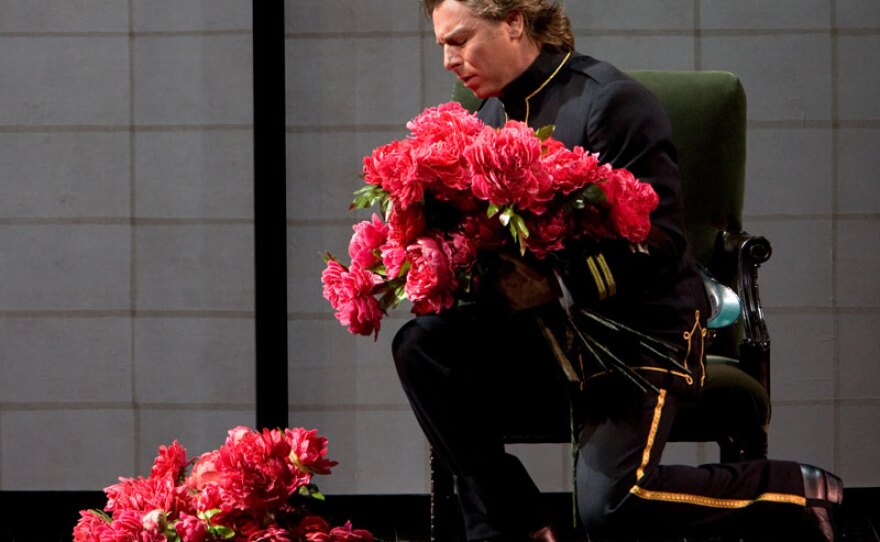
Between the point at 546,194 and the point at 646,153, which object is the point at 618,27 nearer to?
the point at 646,153

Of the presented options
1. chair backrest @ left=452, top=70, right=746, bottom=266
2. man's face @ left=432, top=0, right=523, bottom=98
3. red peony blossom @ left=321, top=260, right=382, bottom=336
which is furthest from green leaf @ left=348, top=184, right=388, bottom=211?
chair backrest @ left=452, top=70, right=746, bottom=266

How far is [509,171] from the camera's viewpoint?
6.39 ft

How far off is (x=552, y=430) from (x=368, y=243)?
54 centimetres

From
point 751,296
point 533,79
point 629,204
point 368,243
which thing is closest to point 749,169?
point 751,296

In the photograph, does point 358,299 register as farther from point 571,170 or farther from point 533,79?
point 533,79

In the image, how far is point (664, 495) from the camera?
2096mm

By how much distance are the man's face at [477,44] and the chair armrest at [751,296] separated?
653 mm

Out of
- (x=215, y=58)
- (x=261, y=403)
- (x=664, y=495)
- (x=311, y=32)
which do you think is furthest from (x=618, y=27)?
(x=664, y=495)

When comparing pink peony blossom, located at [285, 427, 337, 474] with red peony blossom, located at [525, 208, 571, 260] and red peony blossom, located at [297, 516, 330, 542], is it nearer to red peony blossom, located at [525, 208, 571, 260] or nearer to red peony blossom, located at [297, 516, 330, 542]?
red peony blossom, located at [297, 516, 330, 542]

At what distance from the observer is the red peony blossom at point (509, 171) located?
1947 mm

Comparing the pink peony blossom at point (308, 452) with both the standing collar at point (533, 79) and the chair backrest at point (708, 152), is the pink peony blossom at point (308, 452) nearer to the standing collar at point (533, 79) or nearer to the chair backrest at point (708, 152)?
the standing collar at point (533, 79)

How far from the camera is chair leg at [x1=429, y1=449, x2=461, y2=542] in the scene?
2.43 m

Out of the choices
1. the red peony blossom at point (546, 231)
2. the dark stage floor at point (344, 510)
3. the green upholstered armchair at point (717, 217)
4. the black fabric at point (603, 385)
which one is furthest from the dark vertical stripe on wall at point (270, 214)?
the red peony blossom at point (546, 231)

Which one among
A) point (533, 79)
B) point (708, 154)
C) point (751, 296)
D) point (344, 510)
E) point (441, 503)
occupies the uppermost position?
point (533, 79)
